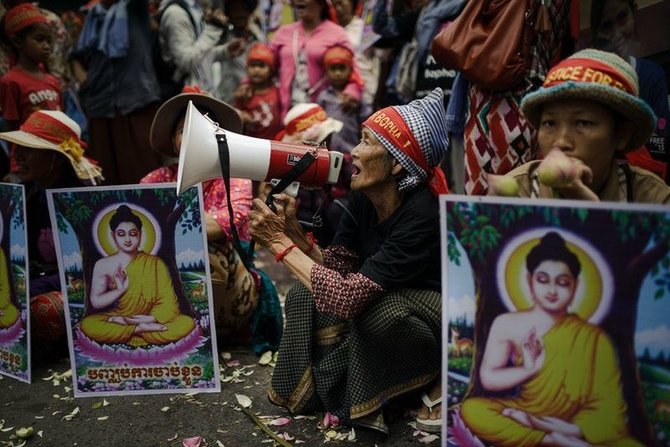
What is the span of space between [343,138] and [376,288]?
2.59 metres

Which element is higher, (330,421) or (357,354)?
(357,354)

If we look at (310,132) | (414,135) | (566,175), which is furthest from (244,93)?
(566,175)

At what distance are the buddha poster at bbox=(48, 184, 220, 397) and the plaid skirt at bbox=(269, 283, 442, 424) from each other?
41cm

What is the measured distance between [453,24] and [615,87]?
1534 mm

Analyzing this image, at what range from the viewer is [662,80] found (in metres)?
3.02

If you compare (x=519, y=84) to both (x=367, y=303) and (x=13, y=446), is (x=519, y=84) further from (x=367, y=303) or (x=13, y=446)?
(x=13, y=446)

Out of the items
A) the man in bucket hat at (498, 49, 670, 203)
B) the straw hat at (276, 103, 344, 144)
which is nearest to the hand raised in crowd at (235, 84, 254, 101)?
the straw hat at (276, 103, 344, 144)

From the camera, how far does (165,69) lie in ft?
18.1

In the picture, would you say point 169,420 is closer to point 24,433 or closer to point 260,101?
point 24,433

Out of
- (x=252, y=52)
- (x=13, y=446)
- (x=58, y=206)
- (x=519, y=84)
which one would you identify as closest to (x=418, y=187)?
(x=519, y=84)

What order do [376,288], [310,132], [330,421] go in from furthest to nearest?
[310,132] < [330,421] < [376,288]

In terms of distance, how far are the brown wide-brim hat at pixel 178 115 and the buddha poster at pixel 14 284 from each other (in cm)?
81

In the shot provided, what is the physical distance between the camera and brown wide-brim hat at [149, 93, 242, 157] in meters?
3.33

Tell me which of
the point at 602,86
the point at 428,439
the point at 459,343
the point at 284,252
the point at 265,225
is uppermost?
the point at 602,86
